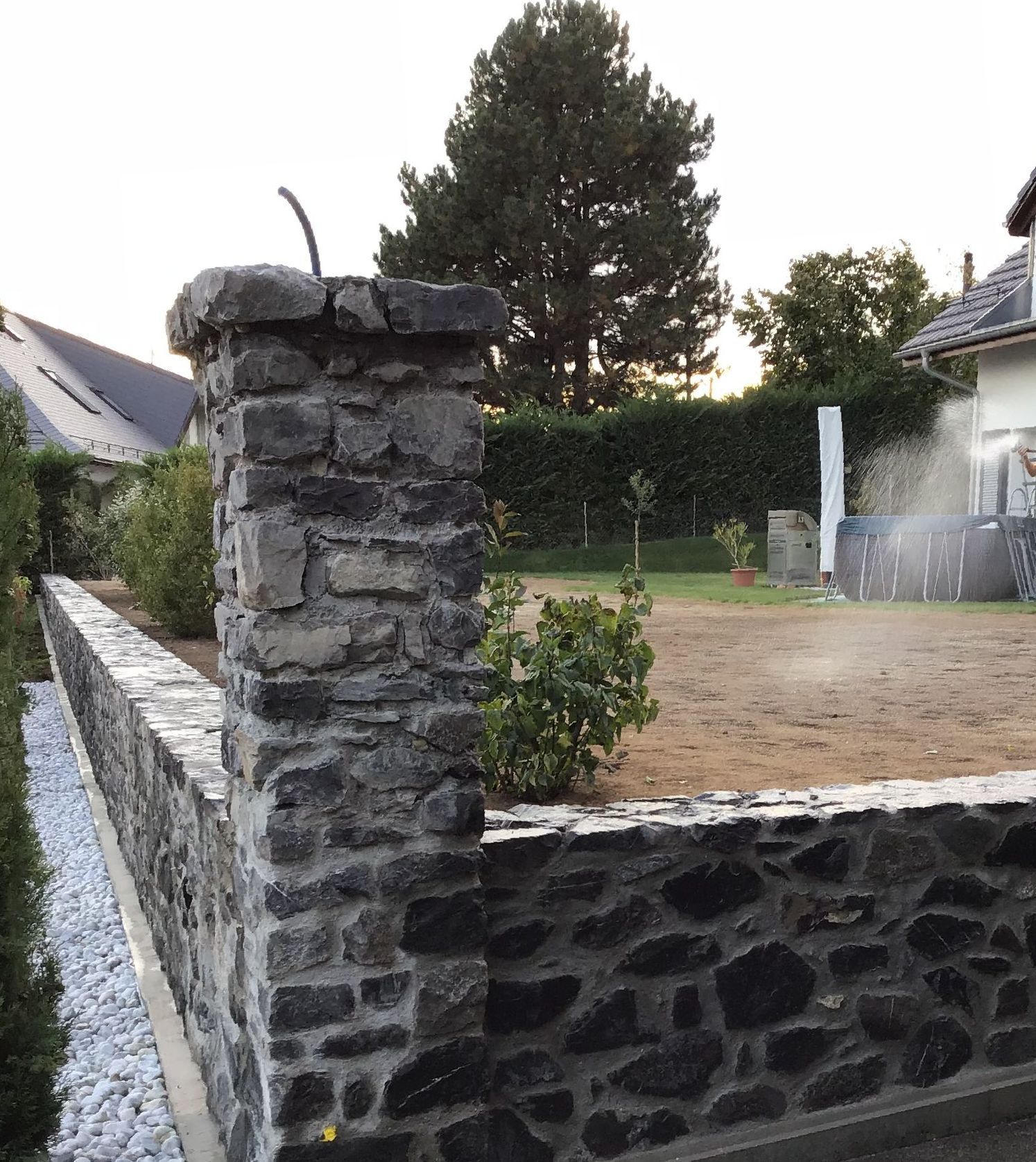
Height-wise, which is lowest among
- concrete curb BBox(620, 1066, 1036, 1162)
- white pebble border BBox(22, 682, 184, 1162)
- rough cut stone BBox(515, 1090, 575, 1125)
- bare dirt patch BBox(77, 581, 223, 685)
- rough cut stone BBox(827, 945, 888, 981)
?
white pebble border BBox(22, 682, 184, 1162)

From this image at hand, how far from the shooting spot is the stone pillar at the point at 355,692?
8.06 ft

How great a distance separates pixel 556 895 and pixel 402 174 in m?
28.2

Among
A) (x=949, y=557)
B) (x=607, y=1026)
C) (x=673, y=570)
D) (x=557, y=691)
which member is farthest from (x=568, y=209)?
(x=607, y=1026)

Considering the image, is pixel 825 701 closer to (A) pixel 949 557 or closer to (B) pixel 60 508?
(A) pixel 949 557

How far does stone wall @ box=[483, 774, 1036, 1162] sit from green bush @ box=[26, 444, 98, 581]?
18.1 metres

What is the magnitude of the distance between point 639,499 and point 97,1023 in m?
18.2

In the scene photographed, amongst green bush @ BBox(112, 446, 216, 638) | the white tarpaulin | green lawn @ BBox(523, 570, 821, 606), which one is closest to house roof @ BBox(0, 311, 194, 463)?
green lawn @ BBox(523, 570, 821, 606)

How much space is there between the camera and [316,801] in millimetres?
2521

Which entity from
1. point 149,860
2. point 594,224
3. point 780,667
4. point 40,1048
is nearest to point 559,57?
point 594,224

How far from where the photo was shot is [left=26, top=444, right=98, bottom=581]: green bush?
19.6 m

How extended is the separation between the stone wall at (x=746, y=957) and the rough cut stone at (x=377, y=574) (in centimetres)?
71

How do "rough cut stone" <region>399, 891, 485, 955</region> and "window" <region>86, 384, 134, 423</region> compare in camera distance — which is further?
"window" <region>86, 384, 134, 423</region>

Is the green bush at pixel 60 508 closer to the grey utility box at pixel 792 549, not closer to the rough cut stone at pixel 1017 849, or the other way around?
the grey utility box at pixel 792 549

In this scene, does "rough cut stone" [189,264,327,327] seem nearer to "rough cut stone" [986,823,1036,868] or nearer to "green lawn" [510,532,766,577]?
"rough cut stone" [986,823,1036,868]
